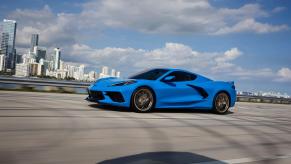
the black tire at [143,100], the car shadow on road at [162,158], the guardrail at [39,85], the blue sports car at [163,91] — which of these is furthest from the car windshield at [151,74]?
the guardrail at [39,85]

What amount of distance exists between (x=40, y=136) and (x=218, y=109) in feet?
21.7

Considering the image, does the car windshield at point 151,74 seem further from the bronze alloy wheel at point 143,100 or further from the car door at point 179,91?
the bronze alloy wheel at point 143,100

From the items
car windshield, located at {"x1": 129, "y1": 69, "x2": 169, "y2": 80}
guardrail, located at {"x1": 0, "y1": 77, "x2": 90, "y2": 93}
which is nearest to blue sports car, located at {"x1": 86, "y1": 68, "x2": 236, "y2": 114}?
car windshield, located at {"x1": 129, "y1": 69, "x2": 169, "y2": 80}

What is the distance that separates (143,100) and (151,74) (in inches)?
38.1

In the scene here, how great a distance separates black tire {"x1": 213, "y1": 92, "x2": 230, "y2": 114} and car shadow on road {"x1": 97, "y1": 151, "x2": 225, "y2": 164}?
5.93 m

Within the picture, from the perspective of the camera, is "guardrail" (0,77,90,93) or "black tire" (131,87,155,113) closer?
"black tire" (131,87,155,113)

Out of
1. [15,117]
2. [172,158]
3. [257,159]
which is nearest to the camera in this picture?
[172,158]

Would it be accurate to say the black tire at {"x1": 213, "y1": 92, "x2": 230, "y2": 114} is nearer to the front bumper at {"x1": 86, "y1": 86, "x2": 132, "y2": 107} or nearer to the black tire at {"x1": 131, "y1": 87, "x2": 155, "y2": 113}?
the black tire at {"x1": 131, "y1": 87, "x2": 155, "y2": 113}

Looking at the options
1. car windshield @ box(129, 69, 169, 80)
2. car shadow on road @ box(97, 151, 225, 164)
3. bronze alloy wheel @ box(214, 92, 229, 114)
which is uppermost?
car windshield @ box(129, 69, 169, 80)

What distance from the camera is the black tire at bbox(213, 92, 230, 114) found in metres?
9.57

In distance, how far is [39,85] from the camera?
661 inches

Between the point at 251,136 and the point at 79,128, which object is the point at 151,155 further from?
the point at 251,136

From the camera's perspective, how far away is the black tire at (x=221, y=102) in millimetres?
9567

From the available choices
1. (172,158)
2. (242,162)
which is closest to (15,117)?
(172,158)
